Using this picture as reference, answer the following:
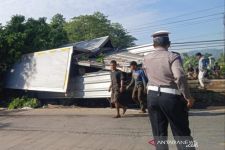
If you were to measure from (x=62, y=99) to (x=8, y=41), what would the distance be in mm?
Answer: 3610

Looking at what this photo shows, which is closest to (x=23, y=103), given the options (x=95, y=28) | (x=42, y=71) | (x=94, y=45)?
(x=42, y=71)

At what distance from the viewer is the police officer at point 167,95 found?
505 cm

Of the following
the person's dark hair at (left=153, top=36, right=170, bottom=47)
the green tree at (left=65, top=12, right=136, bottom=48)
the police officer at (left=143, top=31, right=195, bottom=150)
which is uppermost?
the green tree at (left=65, top=12, right=136, bottom=48)

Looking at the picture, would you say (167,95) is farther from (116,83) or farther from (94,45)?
(94,45)

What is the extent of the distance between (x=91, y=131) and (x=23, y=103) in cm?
737

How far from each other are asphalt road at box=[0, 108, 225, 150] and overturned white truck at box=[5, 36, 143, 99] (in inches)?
68.2

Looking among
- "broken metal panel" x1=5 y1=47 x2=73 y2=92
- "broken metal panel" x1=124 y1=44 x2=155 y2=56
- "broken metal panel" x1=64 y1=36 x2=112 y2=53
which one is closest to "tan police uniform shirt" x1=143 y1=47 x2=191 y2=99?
"broken metal panel" x1=5 y1=47 x2=73 y2=92

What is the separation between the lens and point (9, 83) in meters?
17.5

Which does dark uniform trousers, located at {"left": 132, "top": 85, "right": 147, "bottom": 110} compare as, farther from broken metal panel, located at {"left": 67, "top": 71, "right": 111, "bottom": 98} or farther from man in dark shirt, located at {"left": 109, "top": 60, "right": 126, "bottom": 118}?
broken metal panel, located at {"left": 67, "top": 71, "right": 111, "bottom": 98}

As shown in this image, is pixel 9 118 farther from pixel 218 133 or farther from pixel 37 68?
pixel 218 133

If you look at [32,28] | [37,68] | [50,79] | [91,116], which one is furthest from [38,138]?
[32,28]

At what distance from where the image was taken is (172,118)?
511cm

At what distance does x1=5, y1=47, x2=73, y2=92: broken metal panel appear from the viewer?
1488cm

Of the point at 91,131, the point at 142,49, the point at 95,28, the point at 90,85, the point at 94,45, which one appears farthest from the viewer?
the point at 95,28
